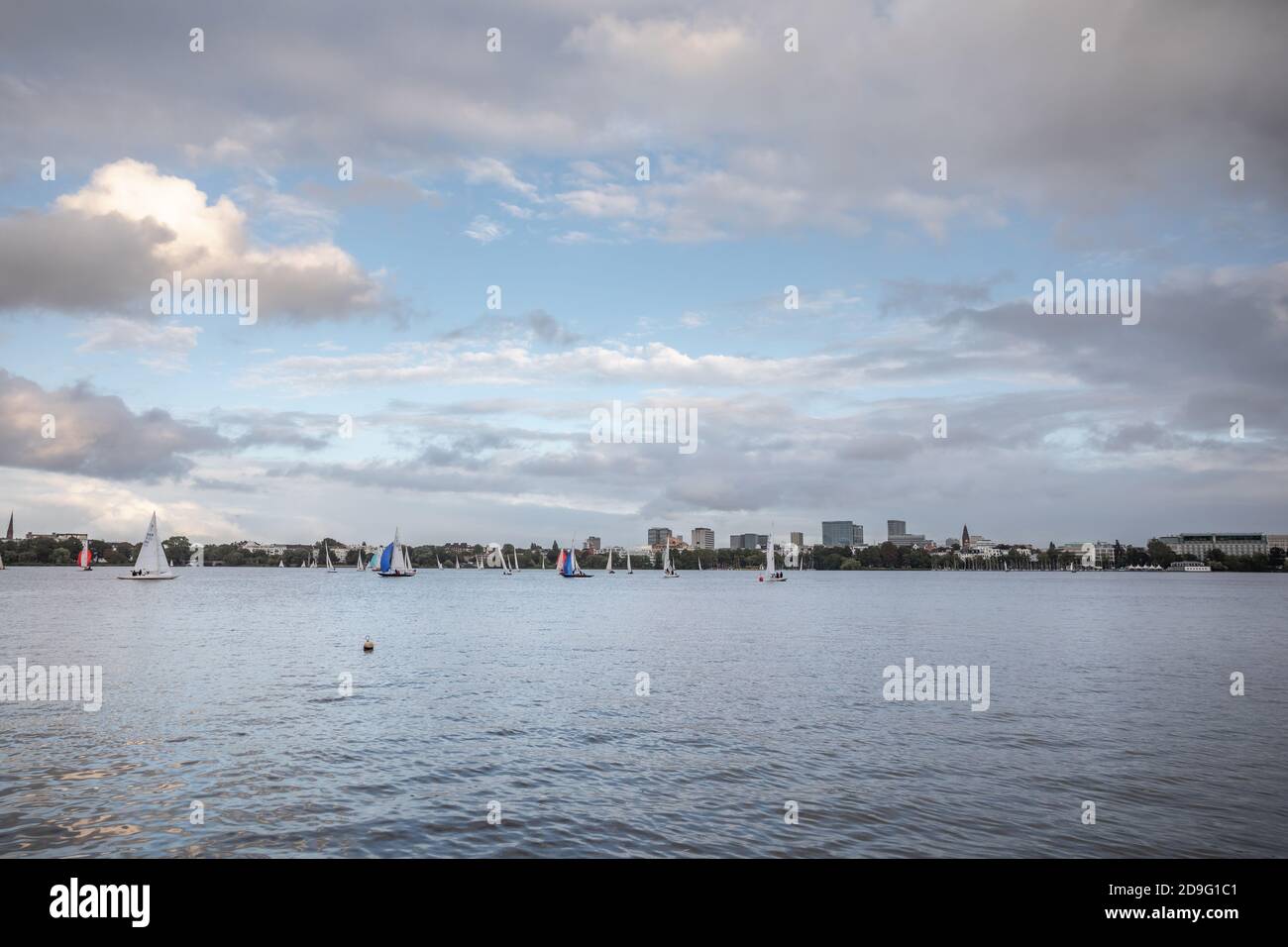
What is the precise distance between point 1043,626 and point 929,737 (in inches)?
2801

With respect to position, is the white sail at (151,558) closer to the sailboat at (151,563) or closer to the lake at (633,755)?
the sailboat at (151,563)

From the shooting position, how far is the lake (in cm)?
2067

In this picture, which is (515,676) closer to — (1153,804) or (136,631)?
Answer: (1153,804)

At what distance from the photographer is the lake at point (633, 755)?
2067 centimetres

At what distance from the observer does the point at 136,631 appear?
77.2m

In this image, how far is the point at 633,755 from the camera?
29.5m
